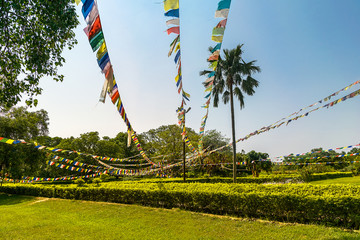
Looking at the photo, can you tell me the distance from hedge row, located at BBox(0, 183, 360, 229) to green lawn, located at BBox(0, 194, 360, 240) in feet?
1.98

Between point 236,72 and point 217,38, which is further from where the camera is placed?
point 236,72

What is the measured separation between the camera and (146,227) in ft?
24.3

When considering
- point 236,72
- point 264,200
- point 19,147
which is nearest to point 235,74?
point 236,72

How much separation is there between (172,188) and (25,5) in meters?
9.01

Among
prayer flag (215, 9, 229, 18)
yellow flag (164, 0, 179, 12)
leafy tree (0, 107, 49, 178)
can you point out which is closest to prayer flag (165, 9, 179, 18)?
yellow flag (164, 0, 179, 12)

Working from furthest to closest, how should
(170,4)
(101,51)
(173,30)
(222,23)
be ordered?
1. (173,30)
2. (222,23)
3. (170,4)
4. (101,51)

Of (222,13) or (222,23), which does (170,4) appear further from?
(222,23)

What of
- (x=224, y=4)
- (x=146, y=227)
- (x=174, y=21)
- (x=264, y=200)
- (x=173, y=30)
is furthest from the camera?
(x=264, y=200)

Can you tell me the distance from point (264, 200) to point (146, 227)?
4.13 meters

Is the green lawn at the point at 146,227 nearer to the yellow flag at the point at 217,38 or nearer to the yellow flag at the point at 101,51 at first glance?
the yellow flag at the point at 101,51

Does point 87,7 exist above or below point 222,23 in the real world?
below

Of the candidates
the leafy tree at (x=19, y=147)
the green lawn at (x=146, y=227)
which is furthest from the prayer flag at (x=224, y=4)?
the leafy tree at (x=19, y=147)

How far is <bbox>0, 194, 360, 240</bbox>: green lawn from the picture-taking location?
20.1 ft

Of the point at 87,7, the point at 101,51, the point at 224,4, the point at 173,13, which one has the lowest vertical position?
the point at 101,51
